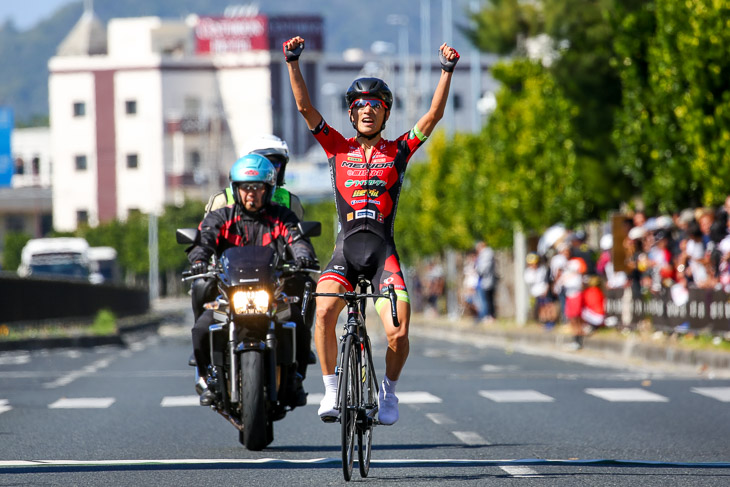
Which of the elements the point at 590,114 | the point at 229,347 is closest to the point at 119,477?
the point at 229,347

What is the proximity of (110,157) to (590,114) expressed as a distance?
337 ft

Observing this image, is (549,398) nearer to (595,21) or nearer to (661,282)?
(661,282)

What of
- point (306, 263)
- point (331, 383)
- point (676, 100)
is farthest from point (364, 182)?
point (676, 100)

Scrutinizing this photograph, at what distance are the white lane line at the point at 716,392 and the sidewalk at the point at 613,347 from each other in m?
2.85

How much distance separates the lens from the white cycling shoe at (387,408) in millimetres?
8711

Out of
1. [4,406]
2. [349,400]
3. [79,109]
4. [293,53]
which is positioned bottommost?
[4,406]

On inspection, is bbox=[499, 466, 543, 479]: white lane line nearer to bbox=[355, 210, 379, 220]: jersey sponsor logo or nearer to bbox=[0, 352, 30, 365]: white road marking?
bbox=[355, 210, 379, 220]: jersey sponsor logo

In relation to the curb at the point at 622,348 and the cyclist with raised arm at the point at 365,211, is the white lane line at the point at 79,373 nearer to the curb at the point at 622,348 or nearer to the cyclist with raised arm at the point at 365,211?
the curb at the point at 622,348

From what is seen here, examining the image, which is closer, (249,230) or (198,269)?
(198,269)

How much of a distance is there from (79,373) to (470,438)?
9.89 m

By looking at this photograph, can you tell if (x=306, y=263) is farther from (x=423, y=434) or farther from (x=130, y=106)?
(x=130, y=106)

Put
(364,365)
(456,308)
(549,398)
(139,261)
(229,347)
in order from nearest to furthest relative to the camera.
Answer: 1. (364,365)
2. (229,347)
3. (549,398)
4. (456,308)
5. (139,261)

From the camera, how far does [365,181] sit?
351 inches

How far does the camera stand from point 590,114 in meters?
32.9
